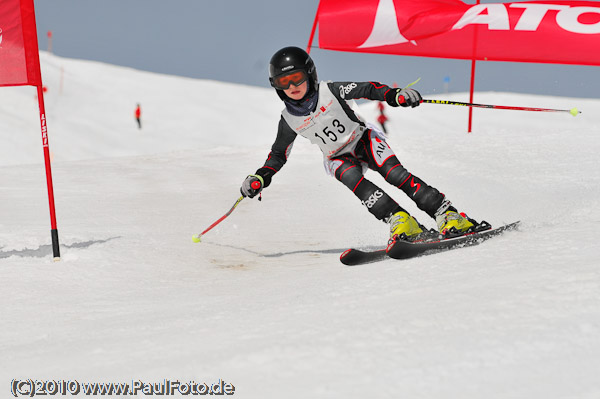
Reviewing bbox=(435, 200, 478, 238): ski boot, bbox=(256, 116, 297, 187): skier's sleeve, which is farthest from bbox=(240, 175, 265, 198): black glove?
bbox=(435, 200, 478, 238): ski boot

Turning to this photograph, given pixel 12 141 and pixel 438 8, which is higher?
pixel 438 8

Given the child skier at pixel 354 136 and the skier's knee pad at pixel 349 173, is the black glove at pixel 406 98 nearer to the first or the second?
the child skier at pixel 354 136

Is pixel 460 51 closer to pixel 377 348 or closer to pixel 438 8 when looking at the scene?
pixel 438 8

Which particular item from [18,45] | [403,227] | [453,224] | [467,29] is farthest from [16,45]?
[467,29]

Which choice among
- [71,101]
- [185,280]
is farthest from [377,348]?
[71,101]

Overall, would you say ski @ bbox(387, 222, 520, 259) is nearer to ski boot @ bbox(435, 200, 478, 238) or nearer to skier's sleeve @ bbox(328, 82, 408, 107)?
ski boot @ bbox(435, 200, 478, 238)

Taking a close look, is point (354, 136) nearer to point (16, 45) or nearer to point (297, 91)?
point (297, 91)

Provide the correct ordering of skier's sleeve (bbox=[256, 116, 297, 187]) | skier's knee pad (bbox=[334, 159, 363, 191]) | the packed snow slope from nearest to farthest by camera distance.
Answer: the packed snow slope
skier's knee pad (bbox=[334, 159, 363, 191])
skier's sleeve (bbox=[256, 116, 297, 187])

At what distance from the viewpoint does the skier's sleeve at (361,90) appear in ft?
12.8

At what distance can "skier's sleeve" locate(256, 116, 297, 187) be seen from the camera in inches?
172

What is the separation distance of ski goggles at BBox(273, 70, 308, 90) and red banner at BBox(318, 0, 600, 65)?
470 centimetres

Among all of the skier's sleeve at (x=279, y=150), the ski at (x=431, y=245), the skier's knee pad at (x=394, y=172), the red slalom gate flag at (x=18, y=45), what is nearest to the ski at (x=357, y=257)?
the ski at (x=431, y=245)

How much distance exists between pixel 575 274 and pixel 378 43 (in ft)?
21.1

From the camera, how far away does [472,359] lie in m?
1.70
